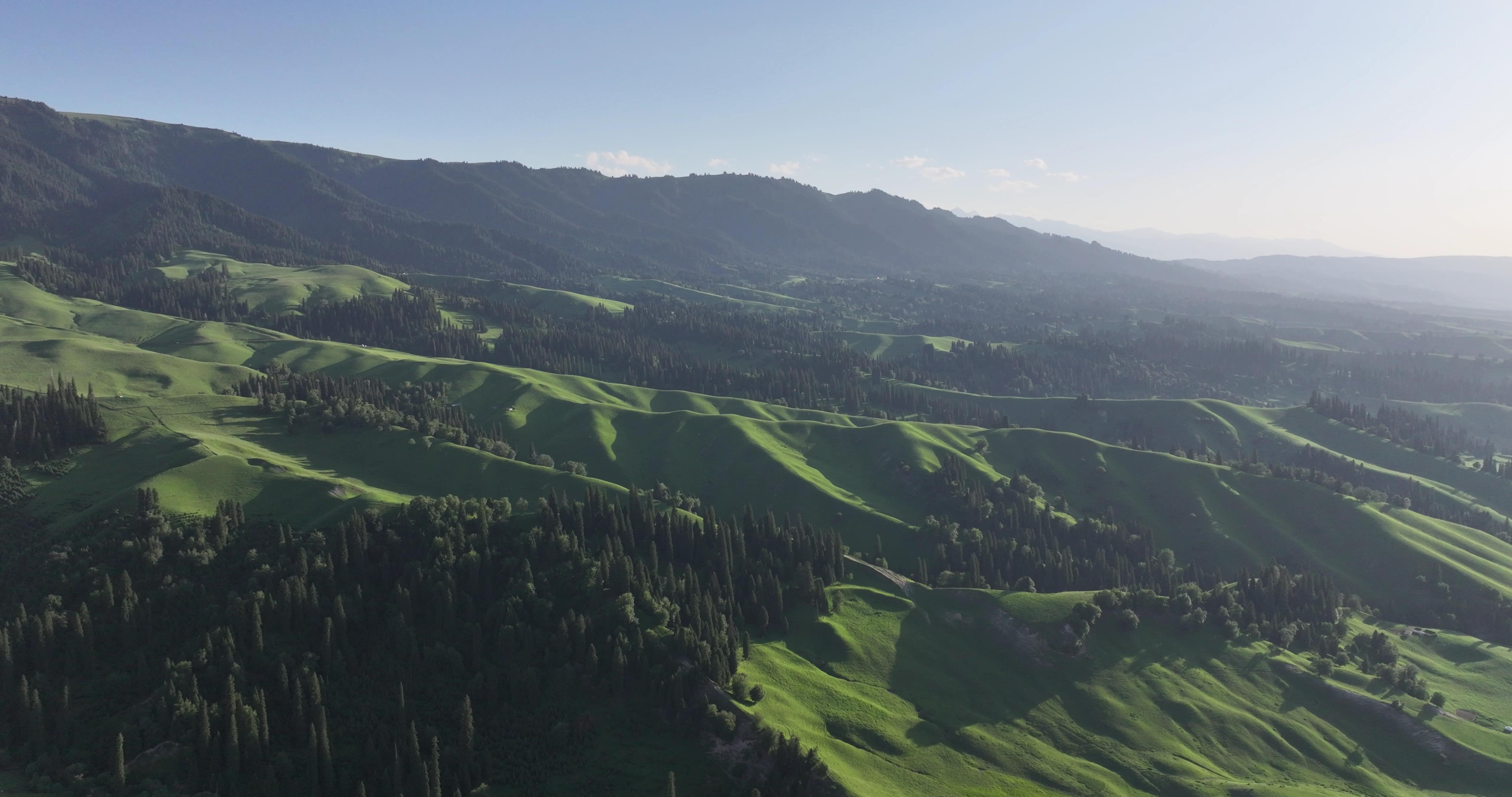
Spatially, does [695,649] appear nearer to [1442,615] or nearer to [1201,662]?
[1201,662]

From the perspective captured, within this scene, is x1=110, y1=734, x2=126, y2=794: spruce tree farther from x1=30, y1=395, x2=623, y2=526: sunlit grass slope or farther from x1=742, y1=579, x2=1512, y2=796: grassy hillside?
x1=742, y1=579, x2=1512, y2=796: grassy hillside

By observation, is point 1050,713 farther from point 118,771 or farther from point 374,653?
point 118,771

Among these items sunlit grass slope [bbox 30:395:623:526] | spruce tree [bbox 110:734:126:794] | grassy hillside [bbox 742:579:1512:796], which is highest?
sunlit grass slope [bbox 30:395:623:526]

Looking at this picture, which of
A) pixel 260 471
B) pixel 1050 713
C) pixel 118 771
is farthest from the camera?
pixel 260 471

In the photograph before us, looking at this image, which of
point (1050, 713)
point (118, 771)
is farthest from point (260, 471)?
point (1050, 713)

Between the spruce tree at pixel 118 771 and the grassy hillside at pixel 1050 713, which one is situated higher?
the spruce tree at pixel 118 771

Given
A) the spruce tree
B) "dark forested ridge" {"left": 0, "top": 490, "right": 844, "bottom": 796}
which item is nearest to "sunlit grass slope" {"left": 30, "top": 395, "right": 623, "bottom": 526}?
"dark forested ridge" {"left": 0, "top": 490, "right": 844, "bottom": 796}

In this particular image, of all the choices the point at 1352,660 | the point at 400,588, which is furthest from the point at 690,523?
the point at 1352,660

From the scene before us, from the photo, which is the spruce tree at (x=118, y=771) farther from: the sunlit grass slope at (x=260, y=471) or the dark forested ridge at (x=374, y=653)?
the sunlit grass slope at (x=260, y=471)

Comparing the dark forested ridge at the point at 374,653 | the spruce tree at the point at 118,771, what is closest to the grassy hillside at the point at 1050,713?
the dark forested ridge at the point at 374,653
